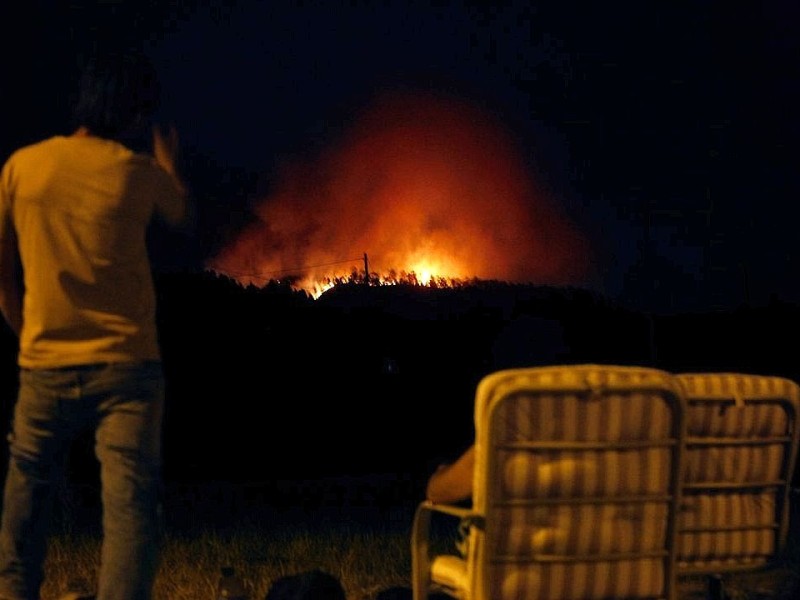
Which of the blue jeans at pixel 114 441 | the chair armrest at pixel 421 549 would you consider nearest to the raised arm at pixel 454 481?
the chair armrest at pixel 421 549

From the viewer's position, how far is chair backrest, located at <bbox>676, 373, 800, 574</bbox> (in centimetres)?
473

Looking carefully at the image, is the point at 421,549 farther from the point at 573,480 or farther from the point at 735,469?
the point at 735,469

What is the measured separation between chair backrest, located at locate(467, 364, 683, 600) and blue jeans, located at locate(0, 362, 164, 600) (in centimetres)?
99

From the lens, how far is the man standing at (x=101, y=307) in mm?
4062

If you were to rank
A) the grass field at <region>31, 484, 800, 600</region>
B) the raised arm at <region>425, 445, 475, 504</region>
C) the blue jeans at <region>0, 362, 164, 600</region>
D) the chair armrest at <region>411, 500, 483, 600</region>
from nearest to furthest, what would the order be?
the blue jeans at <region>0, 362, 164, 600</region>
the raised arm at <region>425, 445, 475, 504</region>
the chair armrest at <region>411, 500, 483, 600</region>
the grass field at <region>31, 484, 800, 600</region>

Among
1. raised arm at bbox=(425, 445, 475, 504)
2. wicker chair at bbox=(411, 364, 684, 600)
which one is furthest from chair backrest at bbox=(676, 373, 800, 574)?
raised arm at bbox=(425, 445, 475, 504)

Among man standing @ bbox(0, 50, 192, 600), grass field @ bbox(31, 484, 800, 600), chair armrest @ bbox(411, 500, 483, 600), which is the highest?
man standing @ bbox(0, 50, 192, 600)

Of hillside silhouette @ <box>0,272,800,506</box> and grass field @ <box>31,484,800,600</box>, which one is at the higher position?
A: hillside silhouette @ <box>0,272,800,506</box>

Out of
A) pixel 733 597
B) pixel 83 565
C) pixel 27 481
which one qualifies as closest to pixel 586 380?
pixel 27 481

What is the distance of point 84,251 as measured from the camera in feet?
13.4

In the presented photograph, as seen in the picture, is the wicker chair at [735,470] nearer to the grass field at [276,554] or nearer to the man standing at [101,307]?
the grass field at [276,554]

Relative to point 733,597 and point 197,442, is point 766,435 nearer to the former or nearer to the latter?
point 733,597

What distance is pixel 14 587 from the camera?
430cm

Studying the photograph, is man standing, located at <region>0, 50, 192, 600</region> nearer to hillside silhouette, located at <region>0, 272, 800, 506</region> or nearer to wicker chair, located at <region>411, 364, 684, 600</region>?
wicker chair, located at <region>411, 364, 684, 600</region>
